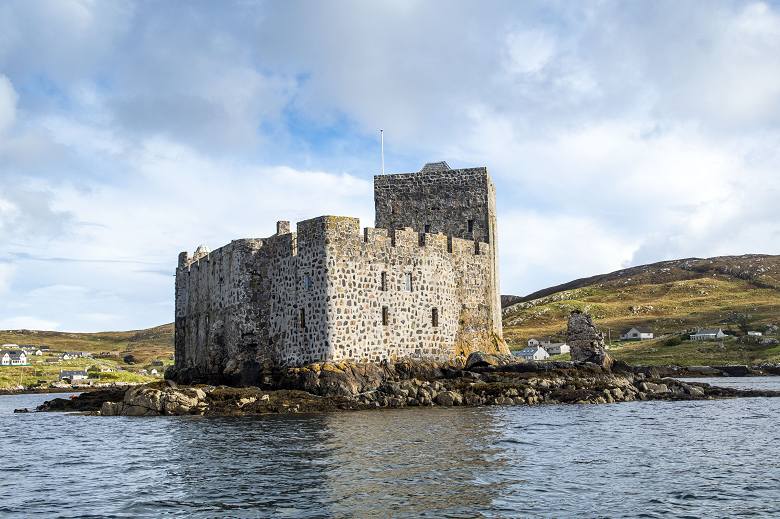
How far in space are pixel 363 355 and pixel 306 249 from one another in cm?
581

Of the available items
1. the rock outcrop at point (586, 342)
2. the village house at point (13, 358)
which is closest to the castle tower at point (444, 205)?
the rock outcrop at point (586, 342)

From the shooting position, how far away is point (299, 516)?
10484mm

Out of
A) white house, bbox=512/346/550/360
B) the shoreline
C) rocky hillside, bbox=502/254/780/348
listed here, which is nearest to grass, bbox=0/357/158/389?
white house, bbox=512/346/550/360

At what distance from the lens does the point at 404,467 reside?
1409cm

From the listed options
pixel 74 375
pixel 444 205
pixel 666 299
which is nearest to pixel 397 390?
pixel 444 205

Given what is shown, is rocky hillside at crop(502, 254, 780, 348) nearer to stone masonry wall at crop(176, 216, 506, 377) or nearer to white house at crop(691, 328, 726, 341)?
white house at crop(691, 328, 726, 341)

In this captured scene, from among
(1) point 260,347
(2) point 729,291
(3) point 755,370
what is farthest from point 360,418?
(2) point 729,291

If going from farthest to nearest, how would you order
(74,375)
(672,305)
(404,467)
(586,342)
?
(672,305) → (74,375) → (586,342) → (404,467)

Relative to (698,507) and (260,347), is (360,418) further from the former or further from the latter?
(698,507)

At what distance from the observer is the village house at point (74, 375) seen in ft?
306

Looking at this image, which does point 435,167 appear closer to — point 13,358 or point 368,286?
point 368,286

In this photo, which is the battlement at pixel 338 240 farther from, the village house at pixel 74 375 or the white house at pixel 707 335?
the village house at pixel 74 375

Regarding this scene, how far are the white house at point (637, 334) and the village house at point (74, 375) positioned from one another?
8008 centimetres

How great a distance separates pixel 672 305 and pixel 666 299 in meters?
6.36
